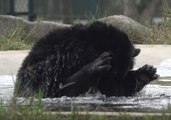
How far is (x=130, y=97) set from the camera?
632 cm

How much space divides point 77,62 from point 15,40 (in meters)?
6.57

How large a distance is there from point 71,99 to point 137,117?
4.39 feet

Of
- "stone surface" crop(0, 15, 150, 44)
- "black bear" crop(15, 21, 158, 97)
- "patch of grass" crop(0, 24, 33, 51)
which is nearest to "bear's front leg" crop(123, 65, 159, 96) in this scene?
"black bear" crop(15, 21, 158, 97)

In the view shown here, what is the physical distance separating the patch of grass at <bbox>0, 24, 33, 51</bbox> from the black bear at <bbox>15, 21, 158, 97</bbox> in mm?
5919

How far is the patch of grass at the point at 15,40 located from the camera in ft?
39.1

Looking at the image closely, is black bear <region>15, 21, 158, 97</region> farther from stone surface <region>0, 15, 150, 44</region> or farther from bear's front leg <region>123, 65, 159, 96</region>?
stone surface <region>0, 15, 150, 44</region>

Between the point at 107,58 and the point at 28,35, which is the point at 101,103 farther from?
the point at 28,35

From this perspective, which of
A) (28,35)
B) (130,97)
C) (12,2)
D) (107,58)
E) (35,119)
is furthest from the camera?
(12,2)

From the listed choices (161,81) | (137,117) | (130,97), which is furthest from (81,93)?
(161,81)

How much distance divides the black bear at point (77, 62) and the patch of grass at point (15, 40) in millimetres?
5919

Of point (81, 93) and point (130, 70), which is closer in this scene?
point (81, 93)

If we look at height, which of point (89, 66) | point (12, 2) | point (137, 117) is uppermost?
point (12, 2)

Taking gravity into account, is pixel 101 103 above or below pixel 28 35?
below

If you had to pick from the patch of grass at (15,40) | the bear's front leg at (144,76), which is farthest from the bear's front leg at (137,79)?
the patch of grass at (15,40)
